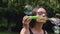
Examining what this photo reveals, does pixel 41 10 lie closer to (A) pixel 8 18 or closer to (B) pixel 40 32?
(B) pixel 40 32

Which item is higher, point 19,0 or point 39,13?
point 39,13

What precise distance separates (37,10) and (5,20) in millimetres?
9034

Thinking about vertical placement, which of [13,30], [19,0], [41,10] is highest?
[41,10]

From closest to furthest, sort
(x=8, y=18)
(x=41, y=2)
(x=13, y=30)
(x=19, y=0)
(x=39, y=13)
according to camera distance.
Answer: (x=39, y=13)
(x=41, y=2)
(x=19, y=0)
(x=13, y=30)
(x=8, y=18)

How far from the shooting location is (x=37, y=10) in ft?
7.71

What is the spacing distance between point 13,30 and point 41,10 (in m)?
8.86

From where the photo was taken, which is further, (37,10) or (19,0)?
(19,0)

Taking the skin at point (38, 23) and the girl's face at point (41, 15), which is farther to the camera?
the girl's face at point (41, 15)

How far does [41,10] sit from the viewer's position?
2.32 m

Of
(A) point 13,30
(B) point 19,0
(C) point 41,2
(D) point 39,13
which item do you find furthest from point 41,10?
(A) point 13,30

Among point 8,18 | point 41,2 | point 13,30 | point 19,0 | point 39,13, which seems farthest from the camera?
point 8,18

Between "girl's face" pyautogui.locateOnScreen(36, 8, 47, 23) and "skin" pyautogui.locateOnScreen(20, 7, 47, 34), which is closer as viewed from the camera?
"skin" pyautogui.locateOnScreen(20, 7, 47, 34)

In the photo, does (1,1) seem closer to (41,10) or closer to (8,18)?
(8,18)

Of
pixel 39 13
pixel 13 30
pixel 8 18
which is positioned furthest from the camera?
pixel 8 18
